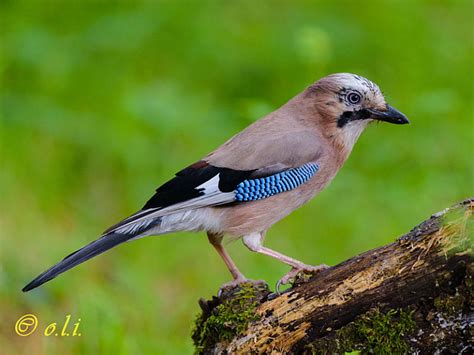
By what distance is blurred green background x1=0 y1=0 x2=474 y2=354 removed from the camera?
706 centimetres

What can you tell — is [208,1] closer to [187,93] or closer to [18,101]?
[187,93]

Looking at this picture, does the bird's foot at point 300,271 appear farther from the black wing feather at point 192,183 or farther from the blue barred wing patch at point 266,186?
the black wing feather at point 192,183

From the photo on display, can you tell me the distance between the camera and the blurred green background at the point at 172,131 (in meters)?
7.06

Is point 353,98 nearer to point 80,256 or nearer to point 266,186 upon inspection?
point 266,186

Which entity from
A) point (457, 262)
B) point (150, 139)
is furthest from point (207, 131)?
point (457, 262)

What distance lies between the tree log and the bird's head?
1374 millimetres

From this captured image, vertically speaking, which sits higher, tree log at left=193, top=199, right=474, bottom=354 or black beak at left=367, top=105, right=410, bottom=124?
black beak at left=367, top=105, right=410, bottom=124

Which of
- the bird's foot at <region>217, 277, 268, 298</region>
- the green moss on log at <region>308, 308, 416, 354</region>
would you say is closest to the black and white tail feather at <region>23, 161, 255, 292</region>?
the bird's foot at <region>217, 277, 268, 298</region>

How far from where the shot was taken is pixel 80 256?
507cm

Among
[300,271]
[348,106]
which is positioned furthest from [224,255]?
[348,106]

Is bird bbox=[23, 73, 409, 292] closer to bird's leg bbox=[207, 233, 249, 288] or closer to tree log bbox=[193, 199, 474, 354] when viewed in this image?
bird's leg bbox=[207, 233, 249, 288]

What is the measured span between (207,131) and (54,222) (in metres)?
1.60

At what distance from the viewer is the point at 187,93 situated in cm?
959

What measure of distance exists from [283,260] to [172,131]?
3.26m
